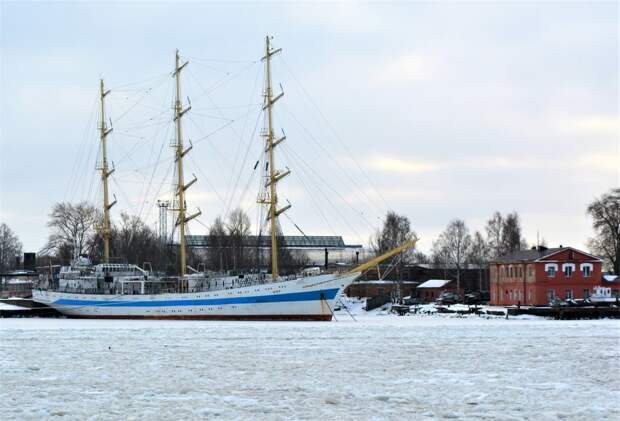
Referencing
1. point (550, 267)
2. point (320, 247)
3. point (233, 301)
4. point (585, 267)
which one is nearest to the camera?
point (233, 301)

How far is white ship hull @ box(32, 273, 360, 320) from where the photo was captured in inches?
2972

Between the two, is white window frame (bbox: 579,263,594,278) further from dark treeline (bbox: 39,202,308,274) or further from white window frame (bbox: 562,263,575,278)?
dark treeline (bbox: 39,202,308,274)

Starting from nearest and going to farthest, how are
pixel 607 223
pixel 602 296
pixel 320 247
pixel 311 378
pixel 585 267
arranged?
pixel 311 378 → pixel 585 267 → pixel 602 296 → pixel 607 223 → pixel 320 247

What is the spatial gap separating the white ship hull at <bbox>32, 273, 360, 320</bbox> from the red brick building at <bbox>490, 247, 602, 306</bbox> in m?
27.7

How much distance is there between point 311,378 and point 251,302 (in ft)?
162

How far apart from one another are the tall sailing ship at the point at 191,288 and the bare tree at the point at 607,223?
54924 millimetres

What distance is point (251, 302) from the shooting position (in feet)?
254

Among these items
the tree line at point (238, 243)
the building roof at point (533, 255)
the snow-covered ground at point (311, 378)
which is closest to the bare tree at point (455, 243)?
the tree line at point (238, 243)

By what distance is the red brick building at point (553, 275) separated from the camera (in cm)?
9694

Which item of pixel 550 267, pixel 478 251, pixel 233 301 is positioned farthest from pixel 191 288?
pixel 478 251

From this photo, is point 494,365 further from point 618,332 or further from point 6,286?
point 6,286

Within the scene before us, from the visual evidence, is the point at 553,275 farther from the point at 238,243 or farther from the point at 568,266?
the point at 238,243

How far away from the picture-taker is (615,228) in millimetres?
126688

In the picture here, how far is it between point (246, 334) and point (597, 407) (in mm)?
29351
